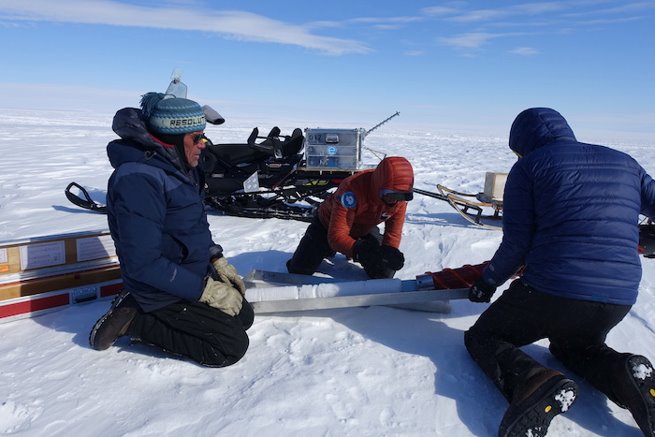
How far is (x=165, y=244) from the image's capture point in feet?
7.72

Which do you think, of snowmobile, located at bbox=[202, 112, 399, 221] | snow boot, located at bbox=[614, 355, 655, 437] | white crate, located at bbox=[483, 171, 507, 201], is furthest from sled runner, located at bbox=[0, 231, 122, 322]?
white crate, located at bbox=[483, 171, 507, 201]

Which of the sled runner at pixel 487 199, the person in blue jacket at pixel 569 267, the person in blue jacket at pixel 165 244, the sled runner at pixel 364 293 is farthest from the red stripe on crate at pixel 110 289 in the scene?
the sled runner at pixel 487 199

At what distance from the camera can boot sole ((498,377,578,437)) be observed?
1.84m

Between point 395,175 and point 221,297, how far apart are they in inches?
51.7

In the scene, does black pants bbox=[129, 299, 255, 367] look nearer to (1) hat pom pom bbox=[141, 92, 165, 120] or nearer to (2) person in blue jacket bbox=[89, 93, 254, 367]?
(2) person in blue jacket bbox=[89, 93, 254, 367]

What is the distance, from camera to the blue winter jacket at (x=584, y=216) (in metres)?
2.00

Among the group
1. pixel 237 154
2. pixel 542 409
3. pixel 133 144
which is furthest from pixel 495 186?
pixel 133 144

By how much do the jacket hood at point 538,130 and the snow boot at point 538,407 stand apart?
40.5 inches

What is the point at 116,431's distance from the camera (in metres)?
1.92

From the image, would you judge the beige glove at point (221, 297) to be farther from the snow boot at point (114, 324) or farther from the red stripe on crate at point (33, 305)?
the red stripe on crate at point (33, 305)

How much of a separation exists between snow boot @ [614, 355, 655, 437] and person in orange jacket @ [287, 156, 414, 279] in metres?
1.47

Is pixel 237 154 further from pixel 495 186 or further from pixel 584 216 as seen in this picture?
pixel 584 216

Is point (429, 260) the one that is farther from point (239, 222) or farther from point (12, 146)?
point (12, 146)

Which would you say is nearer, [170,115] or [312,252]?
[170,115]
